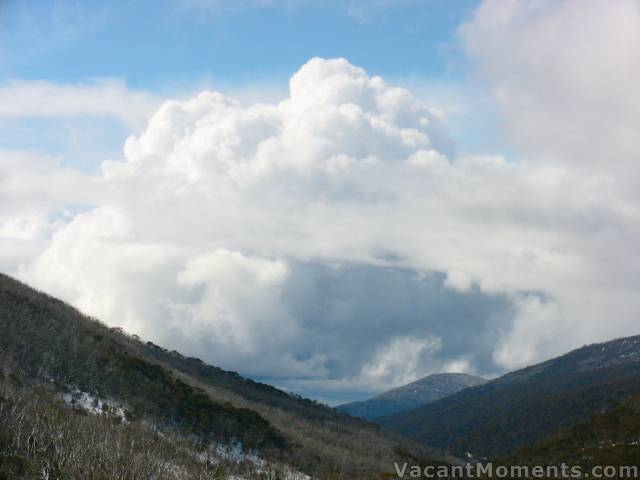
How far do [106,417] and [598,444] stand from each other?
3568 centimetres

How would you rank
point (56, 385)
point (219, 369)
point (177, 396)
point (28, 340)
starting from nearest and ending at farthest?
point (56, 385) → point (28, 340) → point (177, 396) → point (219, 369)

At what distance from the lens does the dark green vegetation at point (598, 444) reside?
36125mm

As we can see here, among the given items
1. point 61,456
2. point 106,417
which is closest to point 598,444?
point 106,417

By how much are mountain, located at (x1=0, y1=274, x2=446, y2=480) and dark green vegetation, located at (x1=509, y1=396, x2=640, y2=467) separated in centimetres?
1522

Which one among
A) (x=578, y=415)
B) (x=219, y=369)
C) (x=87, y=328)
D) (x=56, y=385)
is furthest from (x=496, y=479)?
(x=578, y=415)

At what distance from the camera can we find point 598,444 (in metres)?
43.4

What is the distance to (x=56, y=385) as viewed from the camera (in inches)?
1433

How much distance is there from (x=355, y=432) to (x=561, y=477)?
58272 mm

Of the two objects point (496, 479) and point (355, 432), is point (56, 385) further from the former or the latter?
point (355, 432)

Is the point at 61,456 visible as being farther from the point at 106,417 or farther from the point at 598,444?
the point at 598,444

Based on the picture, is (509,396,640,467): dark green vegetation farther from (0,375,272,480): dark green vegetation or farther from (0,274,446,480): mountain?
(0,375,272,480): dark green vegetation

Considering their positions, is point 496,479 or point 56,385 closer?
point 56,385

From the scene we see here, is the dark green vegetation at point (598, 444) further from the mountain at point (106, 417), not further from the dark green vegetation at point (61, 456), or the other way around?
the dark green vegetation at point (61, 456)

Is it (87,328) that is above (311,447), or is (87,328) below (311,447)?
above
